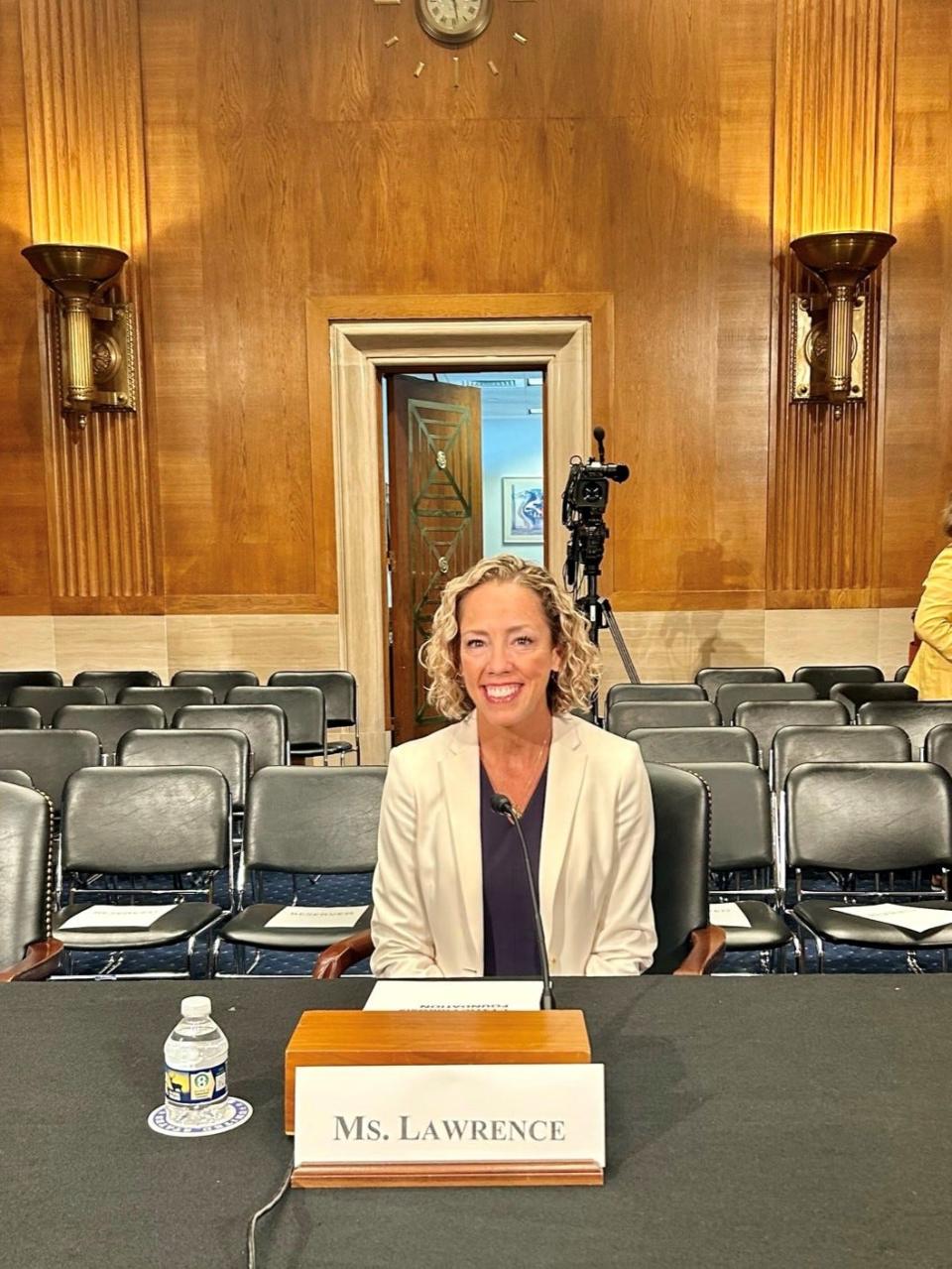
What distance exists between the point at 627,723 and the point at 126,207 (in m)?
4.75

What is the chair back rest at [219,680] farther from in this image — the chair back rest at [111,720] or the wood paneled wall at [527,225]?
the wood paneled wall at [527,225]

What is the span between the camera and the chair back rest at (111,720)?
4543 millimetres

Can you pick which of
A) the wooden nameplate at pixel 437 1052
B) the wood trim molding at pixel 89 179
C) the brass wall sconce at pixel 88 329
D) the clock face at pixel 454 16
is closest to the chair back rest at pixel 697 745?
the wooden nameplate at pixel 437 1052

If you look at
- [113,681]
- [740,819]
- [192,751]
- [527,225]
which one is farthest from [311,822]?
[527,225]

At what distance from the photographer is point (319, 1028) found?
1.15 m

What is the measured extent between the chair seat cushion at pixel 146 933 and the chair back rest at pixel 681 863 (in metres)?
1.37

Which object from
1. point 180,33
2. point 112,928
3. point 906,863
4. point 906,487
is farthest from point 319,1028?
point 180,33

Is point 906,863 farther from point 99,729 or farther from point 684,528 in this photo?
point 684,528

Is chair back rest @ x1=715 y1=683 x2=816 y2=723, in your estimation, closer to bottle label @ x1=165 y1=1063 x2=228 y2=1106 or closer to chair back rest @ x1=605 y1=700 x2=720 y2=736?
chair back rest @ x1=605 y1=700 x2=720 y2=736

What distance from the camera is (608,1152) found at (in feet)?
3.61

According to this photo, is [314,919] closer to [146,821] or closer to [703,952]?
[146,821]

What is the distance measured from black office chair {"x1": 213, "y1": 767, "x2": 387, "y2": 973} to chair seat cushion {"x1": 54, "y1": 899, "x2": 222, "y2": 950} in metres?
0.13

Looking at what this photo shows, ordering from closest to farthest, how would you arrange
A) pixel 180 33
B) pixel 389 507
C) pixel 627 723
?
pixel 627 723
pixel 180 33
pixel 389 507

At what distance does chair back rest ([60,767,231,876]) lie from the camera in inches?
125
